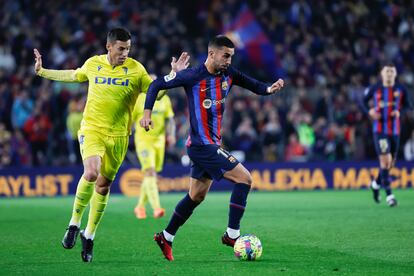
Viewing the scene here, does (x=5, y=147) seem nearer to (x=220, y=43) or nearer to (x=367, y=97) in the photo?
(x=367, y=97)

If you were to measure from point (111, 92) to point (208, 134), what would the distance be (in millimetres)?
1188

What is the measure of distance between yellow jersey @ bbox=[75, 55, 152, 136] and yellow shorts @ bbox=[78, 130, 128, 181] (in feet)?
0.19

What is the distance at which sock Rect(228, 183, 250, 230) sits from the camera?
852 cm

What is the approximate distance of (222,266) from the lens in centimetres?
793

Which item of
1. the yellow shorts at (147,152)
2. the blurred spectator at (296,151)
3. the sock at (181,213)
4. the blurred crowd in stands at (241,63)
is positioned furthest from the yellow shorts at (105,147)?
the blurred spectator at (296,151)

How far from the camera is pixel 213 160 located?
8.46 meters

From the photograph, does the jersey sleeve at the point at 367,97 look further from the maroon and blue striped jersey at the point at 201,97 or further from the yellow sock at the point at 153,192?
the maroon and blue striped jersey at the point at 201,97

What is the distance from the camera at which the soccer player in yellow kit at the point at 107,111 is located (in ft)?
28.7

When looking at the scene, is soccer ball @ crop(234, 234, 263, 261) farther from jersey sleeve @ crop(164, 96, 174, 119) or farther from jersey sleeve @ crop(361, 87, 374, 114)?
jersey sleeve @ crop(361, 87, 374, 114)

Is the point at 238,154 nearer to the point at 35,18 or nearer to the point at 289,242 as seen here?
the point at 35,18

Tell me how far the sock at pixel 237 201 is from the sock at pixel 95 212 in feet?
4.71

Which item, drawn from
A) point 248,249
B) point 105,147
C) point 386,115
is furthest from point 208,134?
point 386,115

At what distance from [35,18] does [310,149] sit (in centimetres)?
874

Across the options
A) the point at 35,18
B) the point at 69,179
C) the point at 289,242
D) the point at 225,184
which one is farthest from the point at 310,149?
the point at 289,242
